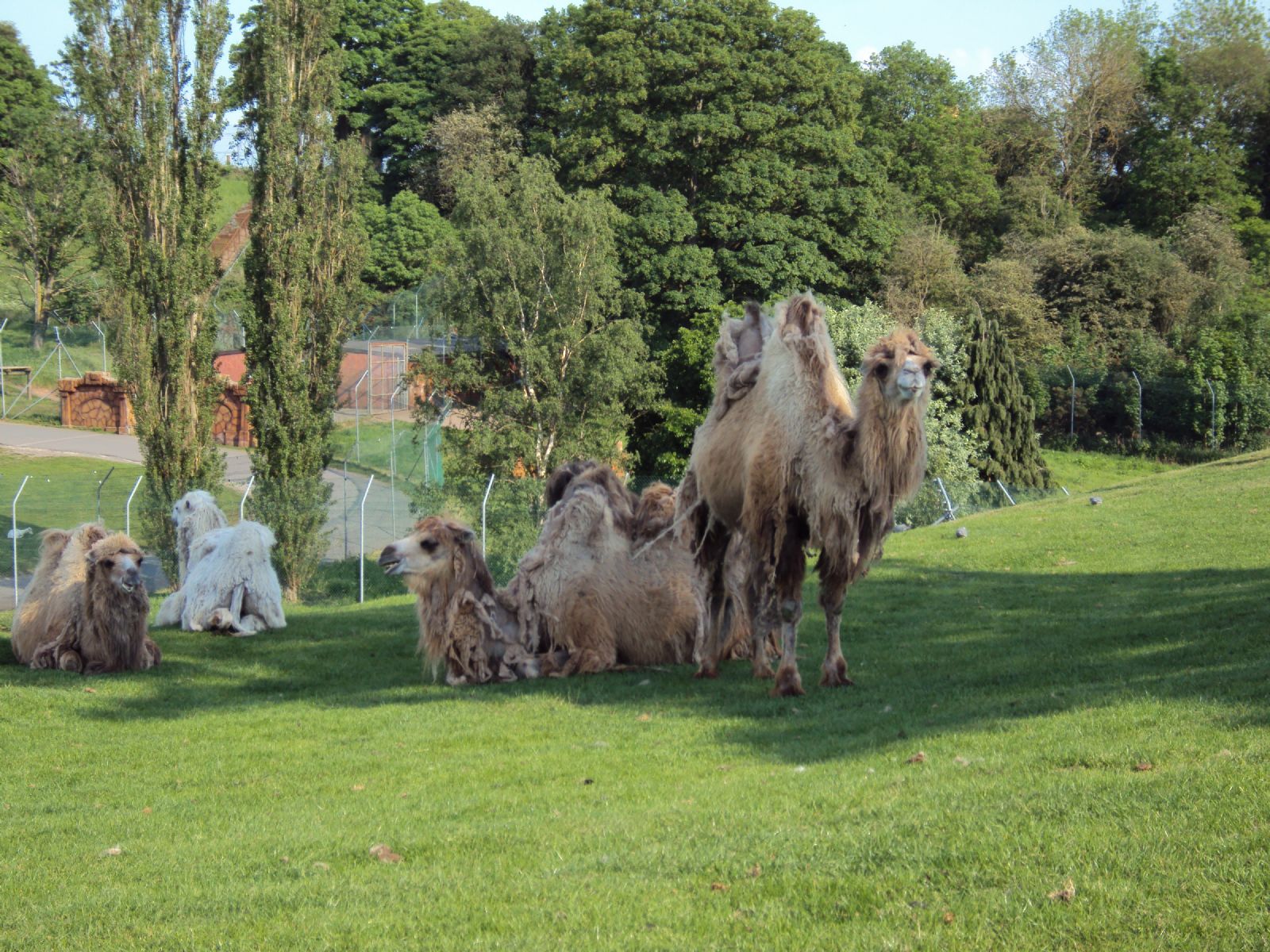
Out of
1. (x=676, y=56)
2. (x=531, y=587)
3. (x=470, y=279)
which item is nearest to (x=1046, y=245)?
(x=676, y=56)

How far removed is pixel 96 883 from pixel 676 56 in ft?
163

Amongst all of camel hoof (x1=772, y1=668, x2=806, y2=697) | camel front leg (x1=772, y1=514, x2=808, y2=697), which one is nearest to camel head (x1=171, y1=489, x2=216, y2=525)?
camel front leg (x1=772, y1=514, x2=808, y2=697)

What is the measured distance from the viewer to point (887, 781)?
310 inches

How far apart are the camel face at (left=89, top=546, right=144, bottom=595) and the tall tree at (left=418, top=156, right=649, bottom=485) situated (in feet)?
82.4

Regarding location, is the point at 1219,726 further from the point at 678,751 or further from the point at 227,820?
the point at 227,820

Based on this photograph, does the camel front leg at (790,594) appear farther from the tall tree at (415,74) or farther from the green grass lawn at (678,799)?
the tall tree at (415,74)

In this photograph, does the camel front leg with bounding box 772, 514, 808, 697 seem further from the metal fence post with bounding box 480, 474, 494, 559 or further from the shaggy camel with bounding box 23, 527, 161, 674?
the metal fence post with bounding box 480, 474, 494, 559

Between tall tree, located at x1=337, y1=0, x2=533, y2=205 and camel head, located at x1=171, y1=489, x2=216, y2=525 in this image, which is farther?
tall tree, located at x1=337, y1=0, x2=533, y2=205

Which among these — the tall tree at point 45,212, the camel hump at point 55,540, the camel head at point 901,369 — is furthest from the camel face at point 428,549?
the tall tree at point 45,212

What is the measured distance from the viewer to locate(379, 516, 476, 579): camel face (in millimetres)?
13391

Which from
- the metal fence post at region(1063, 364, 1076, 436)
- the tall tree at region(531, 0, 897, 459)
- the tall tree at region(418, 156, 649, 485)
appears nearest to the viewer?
the tall tree at region(418, 156, 649, 485)

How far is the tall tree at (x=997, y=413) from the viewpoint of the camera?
43.3 meters

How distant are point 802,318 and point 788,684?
327 centimetres

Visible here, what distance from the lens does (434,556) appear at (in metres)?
13.5
